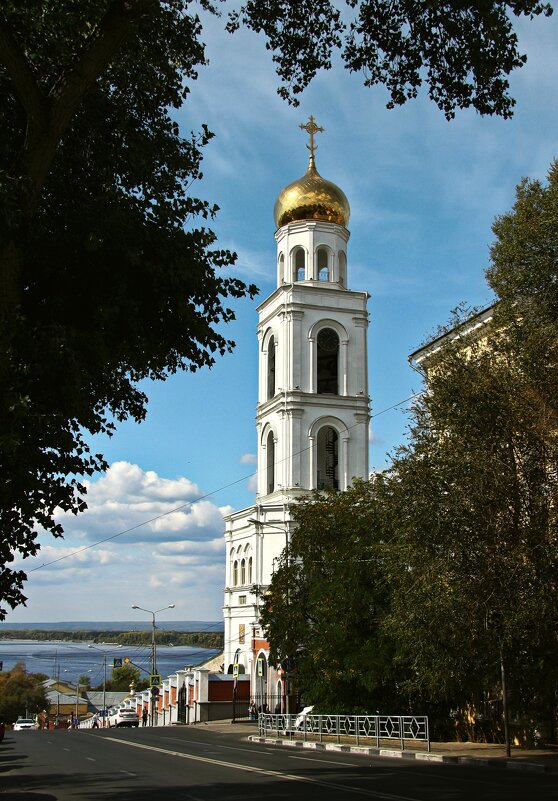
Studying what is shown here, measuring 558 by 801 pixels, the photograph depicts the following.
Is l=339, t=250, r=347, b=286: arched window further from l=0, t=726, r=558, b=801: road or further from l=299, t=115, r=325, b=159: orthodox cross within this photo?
l=0, t=726, r=558, b=801: road

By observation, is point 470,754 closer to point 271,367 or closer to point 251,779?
point 251,779

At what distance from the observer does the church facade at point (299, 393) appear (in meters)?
54.4

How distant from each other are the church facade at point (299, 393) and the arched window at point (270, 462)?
0.19 ft

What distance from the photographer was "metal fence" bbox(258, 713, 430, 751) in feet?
88.1

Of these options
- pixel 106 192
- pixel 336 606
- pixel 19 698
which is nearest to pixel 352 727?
pixel 336 606

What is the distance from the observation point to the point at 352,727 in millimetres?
30953

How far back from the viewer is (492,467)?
20297mm

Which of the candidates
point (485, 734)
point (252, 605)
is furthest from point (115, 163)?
point (252, 605)

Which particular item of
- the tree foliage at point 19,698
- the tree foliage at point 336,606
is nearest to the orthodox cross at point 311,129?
the tree foliage at point 336,606

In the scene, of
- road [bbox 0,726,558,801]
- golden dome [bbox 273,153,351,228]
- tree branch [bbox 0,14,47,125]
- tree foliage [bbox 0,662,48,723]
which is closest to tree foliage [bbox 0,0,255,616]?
tree branch [bbox 0,14,47,125]

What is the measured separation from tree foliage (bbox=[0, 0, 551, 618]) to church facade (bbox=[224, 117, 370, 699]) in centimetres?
3831

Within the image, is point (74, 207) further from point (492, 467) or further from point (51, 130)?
point (492, 467)

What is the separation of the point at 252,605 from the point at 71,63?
148 feet

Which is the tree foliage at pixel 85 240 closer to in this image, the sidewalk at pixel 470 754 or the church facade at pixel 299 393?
the sidewalk at pixel 470 754
